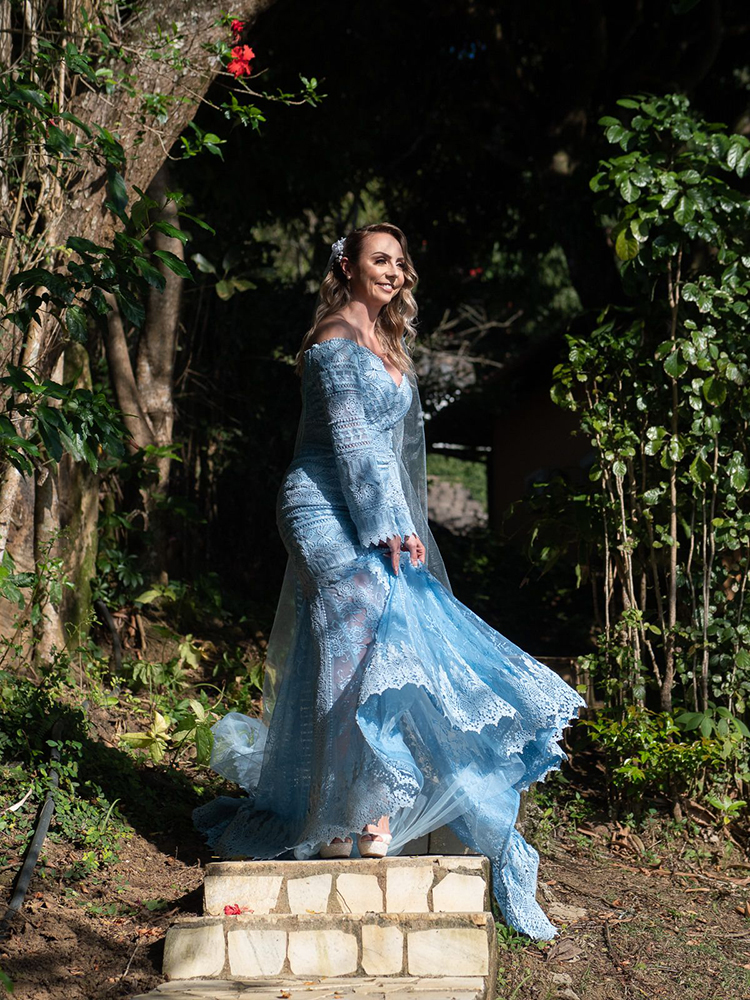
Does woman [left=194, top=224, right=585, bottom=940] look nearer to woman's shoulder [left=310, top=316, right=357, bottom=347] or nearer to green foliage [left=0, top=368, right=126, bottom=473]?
woman's shoulder [left=310, top=316, right=357, bottom=347]

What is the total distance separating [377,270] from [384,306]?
174mm

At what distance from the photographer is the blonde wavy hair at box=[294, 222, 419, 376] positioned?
11.3 feet

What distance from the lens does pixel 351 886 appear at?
2963mm

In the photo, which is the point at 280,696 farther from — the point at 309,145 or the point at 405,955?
the point at 309,145

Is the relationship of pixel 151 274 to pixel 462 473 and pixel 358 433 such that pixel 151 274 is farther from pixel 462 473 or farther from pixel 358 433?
pixel 462 473

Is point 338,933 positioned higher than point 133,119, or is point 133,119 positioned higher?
point 133,119

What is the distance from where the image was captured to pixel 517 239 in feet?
34.7

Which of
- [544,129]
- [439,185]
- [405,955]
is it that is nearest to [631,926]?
[405,955]

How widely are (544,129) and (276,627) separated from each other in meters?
5.44

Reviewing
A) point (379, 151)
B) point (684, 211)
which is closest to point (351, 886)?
point (684, 211)

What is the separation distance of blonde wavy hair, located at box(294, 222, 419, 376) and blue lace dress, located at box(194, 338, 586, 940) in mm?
162

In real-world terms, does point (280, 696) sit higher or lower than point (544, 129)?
lower

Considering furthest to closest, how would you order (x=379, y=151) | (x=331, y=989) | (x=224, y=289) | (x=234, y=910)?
(x=379, y=151), (x=224, y=289), (x=234, y=910), (x=331, y=989)

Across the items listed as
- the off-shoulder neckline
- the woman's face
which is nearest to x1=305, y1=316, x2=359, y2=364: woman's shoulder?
the off-shoulder neckline
